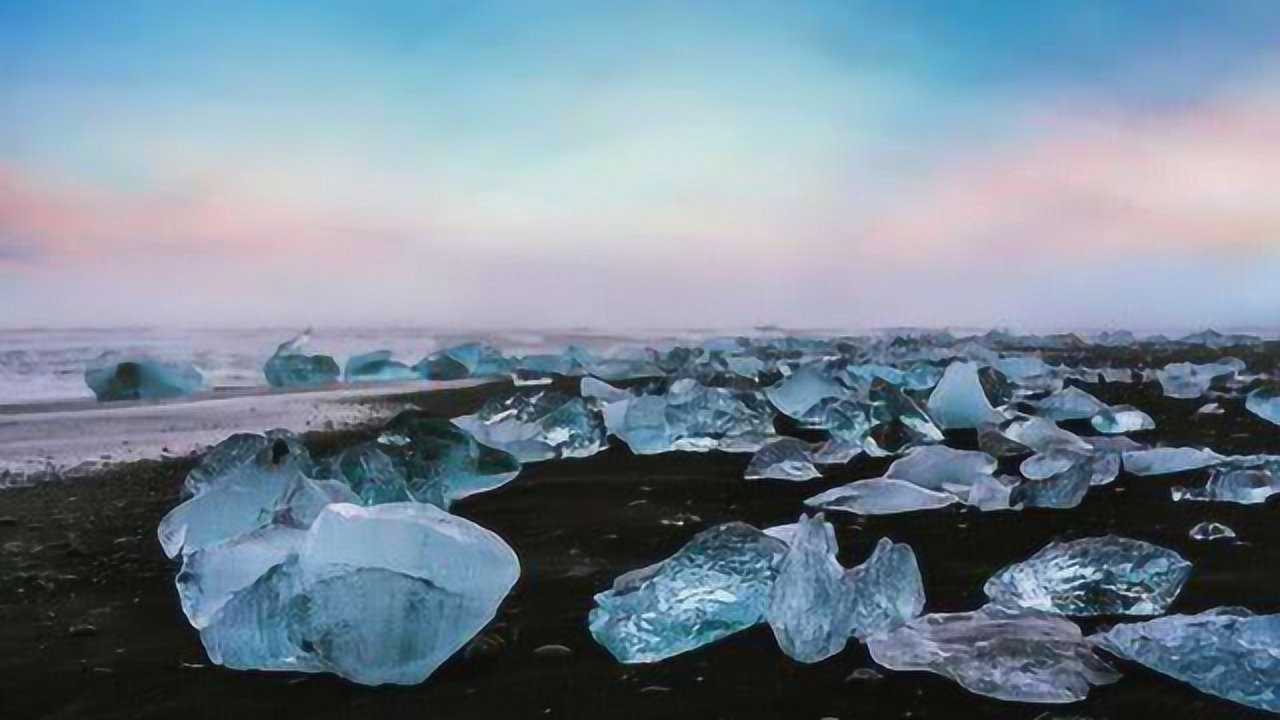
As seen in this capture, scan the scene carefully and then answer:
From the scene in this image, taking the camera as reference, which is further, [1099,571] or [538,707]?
[1099,571]

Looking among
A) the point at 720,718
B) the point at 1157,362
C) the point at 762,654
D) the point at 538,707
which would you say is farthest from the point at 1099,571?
the point at 1157,362

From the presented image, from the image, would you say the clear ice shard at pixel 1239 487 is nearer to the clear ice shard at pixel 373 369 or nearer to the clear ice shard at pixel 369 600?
the clear ice shard at pixel 369 600

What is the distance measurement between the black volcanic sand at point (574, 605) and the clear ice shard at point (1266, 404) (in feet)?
6.67

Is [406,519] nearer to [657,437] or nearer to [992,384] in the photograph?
[657,437]

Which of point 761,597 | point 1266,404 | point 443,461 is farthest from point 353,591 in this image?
point 1266,404

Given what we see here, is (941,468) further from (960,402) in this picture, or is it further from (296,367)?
(296,367)

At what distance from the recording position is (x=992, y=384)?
5.04 meters

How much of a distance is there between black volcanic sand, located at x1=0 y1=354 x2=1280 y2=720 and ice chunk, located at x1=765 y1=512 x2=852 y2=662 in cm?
3

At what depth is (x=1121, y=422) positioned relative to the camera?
156 inches

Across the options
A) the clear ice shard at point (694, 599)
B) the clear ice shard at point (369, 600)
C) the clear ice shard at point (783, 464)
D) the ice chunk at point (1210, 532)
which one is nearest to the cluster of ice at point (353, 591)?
the clear ice shard at point (369, 600)

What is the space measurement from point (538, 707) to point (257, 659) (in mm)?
409

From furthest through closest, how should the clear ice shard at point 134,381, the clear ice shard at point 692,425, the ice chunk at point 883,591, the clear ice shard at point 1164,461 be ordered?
1. the clear ice shard at point 134,381
2. the clear ice shard at point 692,425
3. the clear ice shard at point 1164,461
4. the ice chunk at point 883,591

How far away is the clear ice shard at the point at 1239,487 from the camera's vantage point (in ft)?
7.43

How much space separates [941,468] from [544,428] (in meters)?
1.46
